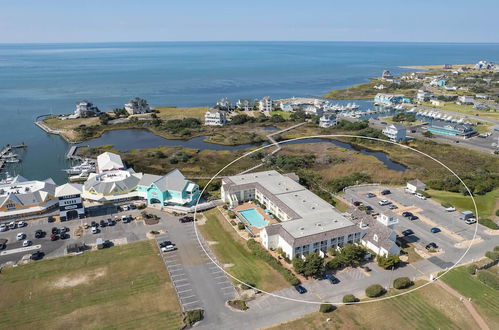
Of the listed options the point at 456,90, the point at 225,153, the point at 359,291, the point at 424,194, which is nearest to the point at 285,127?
the point at 225,153

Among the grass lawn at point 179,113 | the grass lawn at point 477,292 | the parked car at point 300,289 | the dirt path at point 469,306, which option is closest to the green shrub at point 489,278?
the grass lawn at point 477,292

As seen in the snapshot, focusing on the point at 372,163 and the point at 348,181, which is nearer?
the point at 348,181

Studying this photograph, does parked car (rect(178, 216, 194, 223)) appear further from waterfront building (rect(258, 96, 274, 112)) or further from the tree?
waterfront building (rect(258, 96, 274, 112))

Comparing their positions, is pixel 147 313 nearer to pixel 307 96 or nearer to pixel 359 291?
pixel 359 291

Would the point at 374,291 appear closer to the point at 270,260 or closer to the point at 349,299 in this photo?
the point at 349,299

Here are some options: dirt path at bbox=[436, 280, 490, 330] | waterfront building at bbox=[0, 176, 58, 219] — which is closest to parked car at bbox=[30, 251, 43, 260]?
waterfront building at bbox=[0, 176, 58, 219]

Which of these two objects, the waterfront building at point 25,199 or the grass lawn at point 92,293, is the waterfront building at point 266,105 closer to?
the waterfront building at point 25,199
